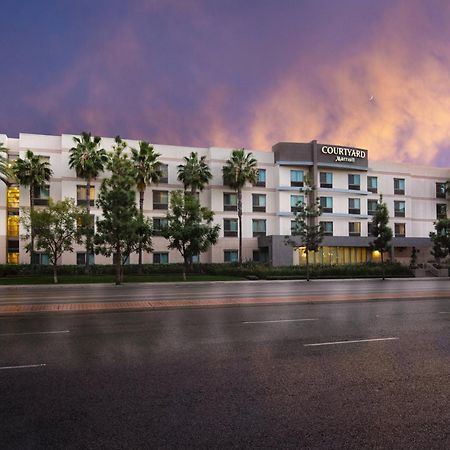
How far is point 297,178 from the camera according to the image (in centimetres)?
5509

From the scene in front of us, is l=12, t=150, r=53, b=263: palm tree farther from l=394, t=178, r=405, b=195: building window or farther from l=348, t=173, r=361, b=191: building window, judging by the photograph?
l=394, t=178, r=405, b=195: building window

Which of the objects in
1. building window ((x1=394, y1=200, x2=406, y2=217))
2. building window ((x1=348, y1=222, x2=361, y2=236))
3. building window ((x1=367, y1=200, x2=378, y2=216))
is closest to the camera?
building window ((x1=348, y1=222, x2=361, y2=236))

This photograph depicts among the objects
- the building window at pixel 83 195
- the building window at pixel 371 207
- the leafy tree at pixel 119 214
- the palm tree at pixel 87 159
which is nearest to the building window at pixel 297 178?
the building window at pixel 371 207

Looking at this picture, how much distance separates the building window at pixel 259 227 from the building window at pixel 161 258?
1104 centimetres

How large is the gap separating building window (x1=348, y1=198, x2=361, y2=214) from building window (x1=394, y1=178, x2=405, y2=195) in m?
6.62

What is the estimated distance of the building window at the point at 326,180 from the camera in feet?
183

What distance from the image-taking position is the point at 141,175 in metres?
45.5

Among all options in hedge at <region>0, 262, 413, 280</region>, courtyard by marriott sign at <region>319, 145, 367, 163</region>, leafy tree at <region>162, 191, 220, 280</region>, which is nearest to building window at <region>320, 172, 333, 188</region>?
courtyard by marriott sign at <region>319, 145, 367, 163</region>

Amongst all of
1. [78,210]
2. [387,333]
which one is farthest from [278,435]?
[78,210]

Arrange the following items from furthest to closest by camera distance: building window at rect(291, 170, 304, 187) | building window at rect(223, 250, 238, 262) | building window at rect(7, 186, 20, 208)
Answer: building window at rect(291, 170, 304, 187), building window at rect(223, 250, 238, 262), building window at rect(7, 186, 20, 208)

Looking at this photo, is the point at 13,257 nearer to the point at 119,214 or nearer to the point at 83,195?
the point at 83,195

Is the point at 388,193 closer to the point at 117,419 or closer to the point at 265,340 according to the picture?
the point at 265,340

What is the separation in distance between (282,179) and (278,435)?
50.5m

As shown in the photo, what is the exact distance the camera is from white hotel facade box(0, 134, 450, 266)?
46.6m
